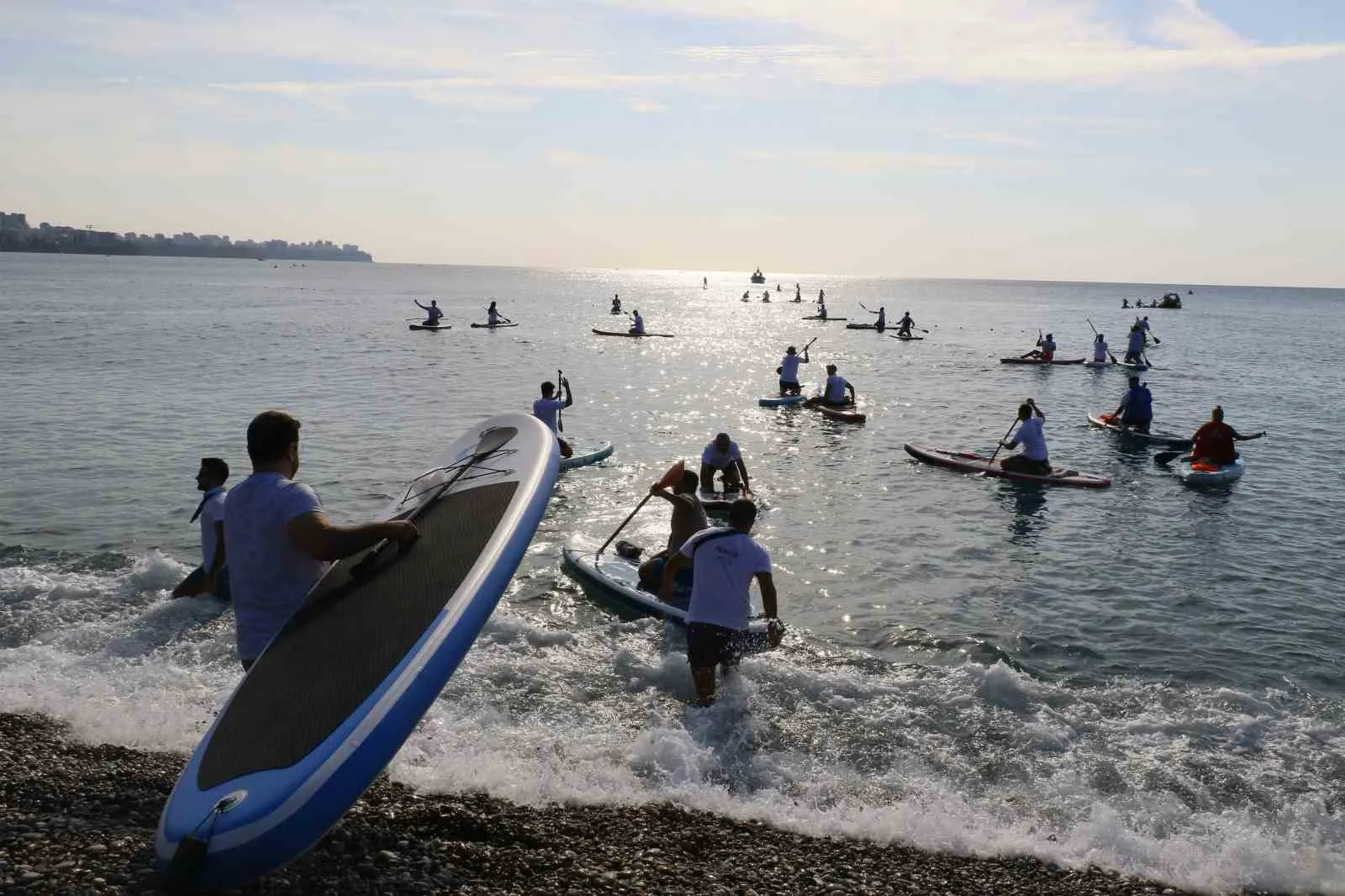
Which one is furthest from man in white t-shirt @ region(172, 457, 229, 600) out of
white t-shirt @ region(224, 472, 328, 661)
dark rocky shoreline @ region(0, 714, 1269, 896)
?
white t-shirt @ region(224, 472, 328, 661)

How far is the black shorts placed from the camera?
848 cm

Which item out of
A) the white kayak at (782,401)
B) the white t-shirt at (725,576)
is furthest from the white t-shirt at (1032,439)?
the white t-shirt at (725,576)

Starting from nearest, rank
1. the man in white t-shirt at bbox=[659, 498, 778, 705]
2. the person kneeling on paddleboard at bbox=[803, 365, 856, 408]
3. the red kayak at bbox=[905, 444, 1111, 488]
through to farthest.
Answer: the man in white t-shirt at bbox=[659, 498, 778, 705]
the red kayak at bbox=[905, 444, 1111, 488]
the person kneeling on paddleboard at bbox=[803, 365, 856, 408]

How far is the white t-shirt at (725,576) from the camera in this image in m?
8.18

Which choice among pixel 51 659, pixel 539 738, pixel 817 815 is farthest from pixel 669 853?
pixel 51 659

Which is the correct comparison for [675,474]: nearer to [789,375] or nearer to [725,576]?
[725,576]

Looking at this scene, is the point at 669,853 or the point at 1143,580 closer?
the point at 669,853

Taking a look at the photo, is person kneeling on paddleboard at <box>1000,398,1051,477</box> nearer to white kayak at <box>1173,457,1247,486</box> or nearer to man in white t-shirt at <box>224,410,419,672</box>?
white kayak at <box>1173,457,1247,486</box>

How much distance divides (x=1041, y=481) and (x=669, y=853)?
16.0 m

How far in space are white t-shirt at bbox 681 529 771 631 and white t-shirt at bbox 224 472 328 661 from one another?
3.66 metres

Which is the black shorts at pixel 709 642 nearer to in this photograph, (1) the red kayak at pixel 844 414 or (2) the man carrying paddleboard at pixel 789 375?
(1) the red kayak at pixel 844 414

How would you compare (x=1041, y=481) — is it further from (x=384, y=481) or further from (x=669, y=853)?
(x=669, y=853)

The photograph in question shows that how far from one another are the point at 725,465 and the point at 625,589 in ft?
16.5

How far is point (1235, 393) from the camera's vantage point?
39.4 m
